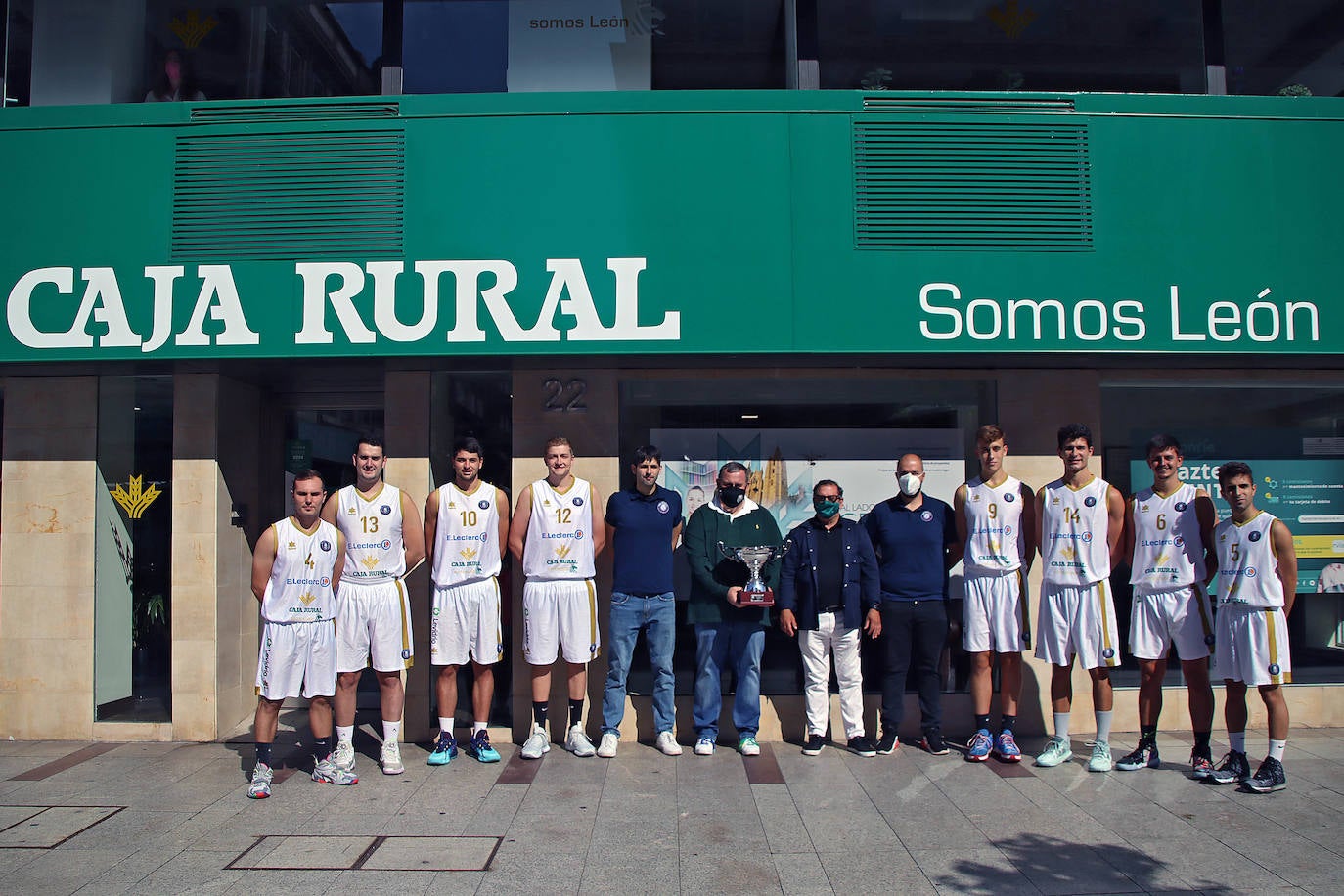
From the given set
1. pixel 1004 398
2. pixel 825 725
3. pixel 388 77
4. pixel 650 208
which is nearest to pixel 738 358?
pixel 650 208

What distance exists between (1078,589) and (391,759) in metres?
4.51

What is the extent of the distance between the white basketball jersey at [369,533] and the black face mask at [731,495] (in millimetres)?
2138

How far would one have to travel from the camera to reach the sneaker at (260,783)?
17.5 ft

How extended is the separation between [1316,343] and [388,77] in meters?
6.97

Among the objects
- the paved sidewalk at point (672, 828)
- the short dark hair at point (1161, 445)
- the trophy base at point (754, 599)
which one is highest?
the short dark hair at point (1161, 445)

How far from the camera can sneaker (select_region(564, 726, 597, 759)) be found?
6.18 meters

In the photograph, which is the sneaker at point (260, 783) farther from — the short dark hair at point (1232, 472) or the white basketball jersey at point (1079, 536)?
the short dark hair at point (1232, 472)

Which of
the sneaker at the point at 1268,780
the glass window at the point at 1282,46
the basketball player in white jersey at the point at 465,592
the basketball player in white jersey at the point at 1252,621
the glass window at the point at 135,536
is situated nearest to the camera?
the sneaker at the point at 1268,780

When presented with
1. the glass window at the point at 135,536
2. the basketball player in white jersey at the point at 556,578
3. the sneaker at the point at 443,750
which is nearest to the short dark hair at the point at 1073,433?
the basketball player in white jersey at the point at 556,578

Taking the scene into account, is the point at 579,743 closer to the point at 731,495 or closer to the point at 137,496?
the point at 731,495

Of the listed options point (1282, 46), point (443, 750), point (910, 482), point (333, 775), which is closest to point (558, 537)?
point (443, 750)

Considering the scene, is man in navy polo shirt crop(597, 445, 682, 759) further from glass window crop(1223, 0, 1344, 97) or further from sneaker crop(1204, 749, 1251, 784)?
glass window crop(1223, 0, 1344, 97)

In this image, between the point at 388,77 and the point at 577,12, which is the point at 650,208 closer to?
the point at 577,12

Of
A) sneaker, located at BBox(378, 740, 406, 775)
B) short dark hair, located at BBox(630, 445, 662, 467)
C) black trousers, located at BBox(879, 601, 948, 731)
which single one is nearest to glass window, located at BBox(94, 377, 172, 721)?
sneaker, located at BBox(378, 740, 406, 775)
